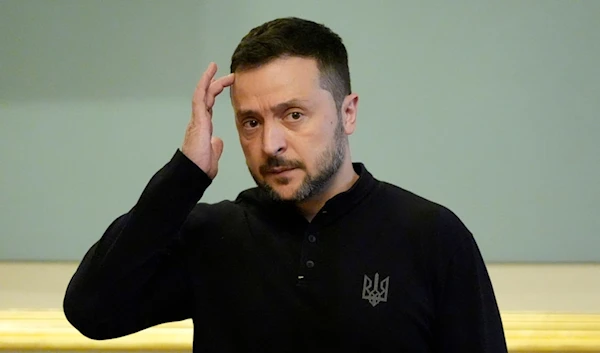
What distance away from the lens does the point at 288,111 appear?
835 mm

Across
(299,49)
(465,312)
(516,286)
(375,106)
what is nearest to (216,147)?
(299,49)

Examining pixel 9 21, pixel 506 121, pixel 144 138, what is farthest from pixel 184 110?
pixel 506 121

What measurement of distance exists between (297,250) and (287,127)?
0.17 metres

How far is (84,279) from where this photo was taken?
2.80 feet

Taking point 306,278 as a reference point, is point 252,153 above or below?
above

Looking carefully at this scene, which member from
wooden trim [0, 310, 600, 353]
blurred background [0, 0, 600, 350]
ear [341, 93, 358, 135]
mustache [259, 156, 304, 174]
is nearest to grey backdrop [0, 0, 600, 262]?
blurred background [0, 0, 600, 350]

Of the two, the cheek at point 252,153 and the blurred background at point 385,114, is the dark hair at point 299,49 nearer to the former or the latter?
the cheek at point 252,153

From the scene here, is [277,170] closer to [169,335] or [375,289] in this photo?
[375,289]

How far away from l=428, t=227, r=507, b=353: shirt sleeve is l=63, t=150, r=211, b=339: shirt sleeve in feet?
1.17

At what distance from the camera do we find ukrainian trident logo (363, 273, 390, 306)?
815 millimetres

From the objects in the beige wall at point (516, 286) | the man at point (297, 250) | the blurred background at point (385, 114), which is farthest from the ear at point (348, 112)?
the beige wall at point (516, 286)

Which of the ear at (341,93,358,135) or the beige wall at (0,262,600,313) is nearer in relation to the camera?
the ear at (341,93,358,135)

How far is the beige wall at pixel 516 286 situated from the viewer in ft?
4.36

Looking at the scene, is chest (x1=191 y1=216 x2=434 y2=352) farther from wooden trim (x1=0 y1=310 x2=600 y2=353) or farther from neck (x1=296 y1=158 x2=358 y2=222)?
wooden trim (x1=0 y1=310 x2=600 y2=353)
